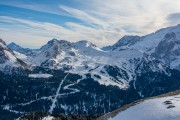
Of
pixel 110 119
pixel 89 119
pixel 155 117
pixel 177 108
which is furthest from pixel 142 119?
pixel 89 119

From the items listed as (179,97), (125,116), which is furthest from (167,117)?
(179,97)

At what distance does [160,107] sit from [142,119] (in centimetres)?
799

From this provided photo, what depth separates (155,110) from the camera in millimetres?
90375

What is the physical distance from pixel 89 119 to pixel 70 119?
9467 mm

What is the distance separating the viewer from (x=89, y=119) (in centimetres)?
19550

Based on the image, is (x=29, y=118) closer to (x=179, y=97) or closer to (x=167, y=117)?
(x=179, y=97)

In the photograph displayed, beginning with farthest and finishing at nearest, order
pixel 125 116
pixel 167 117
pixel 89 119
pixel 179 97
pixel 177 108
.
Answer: pixel 89 119 < pixel 179 97 < pixel 125 116 < pixel 177 108 < pixel 167 117

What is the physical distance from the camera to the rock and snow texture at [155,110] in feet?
277

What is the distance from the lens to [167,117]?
82.9 meters

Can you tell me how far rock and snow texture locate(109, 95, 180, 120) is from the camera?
277 ft

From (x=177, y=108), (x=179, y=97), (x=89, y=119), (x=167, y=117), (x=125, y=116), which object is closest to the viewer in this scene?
(x=167, y=117)

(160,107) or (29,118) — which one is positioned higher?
(160,107)

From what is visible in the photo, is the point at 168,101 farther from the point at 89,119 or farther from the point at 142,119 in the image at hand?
the point at 89,119

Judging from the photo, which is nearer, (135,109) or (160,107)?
(160,107)
